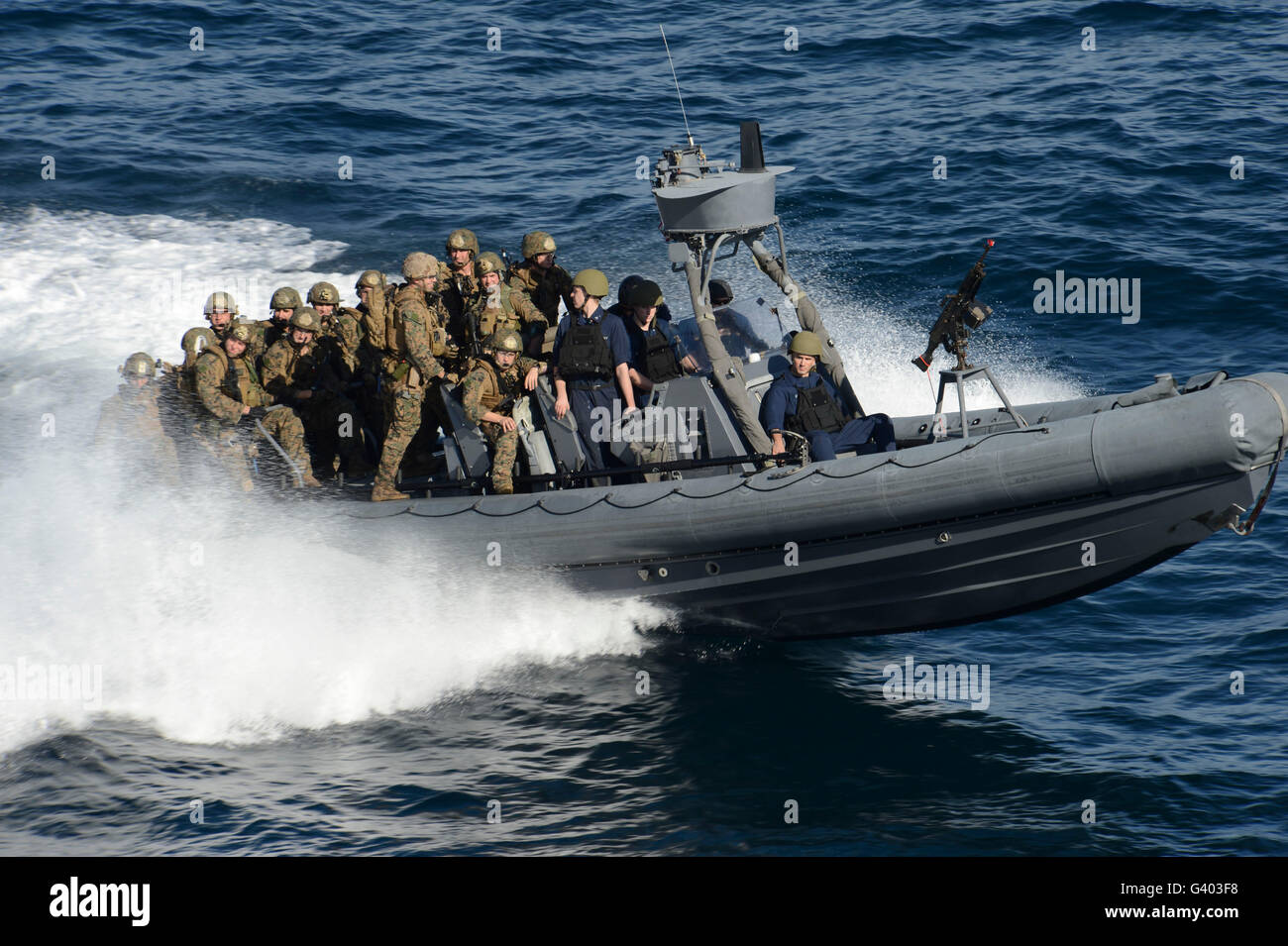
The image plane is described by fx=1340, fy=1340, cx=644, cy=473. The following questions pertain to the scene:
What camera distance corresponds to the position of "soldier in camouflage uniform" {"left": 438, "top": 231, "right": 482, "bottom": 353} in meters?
10.3

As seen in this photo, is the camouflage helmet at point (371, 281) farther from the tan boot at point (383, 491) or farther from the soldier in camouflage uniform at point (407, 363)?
the tan boot at point (383, 491)

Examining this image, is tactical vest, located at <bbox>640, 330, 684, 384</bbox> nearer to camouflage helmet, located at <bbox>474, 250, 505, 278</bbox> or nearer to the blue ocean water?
camouflage helmet, located at <bbox>474, 250, 505, 278</bbox>

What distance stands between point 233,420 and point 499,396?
2.02 metres

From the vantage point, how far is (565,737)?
29.2 feet

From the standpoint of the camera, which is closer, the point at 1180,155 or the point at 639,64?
the point at 1180,155

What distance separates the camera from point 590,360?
30.7 feet

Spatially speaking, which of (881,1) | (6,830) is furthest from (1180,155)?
(6,830)

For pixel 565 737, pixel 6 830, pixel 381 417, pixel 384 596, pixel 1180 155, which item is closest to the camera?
pixel 6 830

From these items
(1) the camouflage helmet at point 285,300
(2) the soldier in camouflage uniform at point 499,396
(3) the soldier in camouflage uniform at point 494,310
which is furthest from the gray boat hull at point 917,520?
(1) the camouflage helmet at point 285,300

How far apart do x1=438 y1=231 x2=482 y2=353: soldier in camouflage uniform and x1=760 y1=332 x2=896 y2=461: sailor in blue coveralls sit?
2525mm

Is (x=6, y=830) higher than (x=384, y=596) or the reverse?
the reverse

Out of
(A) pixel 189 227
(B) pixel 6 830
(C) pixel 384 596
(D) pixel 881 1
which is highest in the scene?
(D) pixel 881 1

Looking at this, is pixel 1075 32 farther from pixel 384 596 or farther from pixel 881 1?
pixel 384 596

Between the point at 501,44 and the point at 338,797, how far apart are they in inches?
688
